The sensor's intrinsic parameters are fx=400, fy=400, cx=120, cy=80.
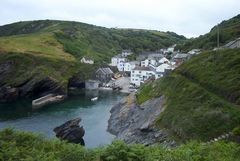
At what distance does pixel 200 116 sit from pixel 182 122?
312 cm

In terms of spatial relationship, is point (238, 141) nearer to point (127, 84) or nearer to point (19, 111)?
point (19, 111)

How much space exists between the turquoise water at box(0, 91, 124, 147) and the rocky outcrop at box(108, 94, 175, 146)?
2.70 meters

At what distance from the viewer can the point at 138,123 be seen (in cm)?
7856

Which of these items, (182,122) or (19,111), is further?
(19,111)

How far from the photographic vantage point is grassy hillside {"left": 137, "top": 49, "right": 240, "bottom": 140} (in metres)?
59.1

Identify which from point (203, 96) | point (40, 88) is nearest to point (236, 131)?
point (203, 96)

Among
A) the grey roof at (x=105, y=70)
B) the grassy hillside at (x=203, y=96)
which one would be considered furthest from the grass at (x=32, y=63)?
the grassy hillside at (x=203, y=96)

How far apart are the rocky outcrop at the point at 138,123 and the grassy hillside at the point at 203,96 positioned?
202cm

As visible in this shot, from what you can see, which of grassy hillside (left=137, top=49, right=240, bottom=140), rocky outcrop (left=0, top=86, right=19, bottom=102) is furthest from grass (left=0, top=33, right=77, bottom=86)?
grassy hillside (left=137, top=49, right=240, bottom=140)

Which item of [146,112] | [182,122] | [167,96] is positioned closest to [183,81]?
[167,96]

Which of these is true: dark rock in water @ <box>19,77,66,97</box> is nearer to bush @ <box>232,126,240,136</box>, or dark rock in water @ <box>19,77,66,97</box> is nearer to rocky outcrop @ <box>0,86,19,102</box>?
rocky outcrop @ <box>0,86,19,102</box>

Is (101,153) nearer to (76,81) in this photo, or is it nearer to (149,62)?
(76,81)

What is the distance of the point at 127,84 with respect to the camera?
16850cm

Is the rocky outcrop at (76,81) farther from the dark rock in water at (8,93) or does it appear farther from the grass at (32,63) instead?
the dark rock in water at (8,93)
